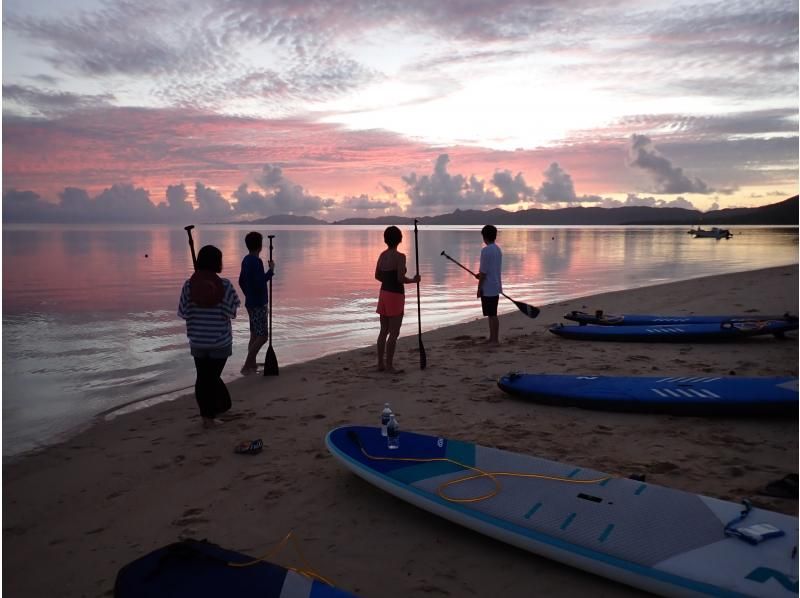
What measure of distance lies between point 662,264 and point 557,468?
30997 millimetres

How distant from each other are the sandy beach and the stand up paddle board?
557mm

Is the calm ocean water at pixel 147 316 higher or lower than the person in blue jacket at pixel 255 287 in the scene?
lower

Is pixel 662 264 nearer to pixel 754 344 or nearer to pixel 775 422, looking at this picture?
pixel 754 344

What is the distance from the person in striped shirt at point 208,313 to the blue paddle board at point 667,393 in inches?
132

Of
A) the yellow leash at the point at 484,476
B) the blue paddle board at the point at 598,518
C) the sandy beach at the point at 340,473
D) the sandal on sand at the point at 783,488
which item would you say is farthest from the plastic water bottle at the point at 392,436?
the sandal on sand at the point at 783,488

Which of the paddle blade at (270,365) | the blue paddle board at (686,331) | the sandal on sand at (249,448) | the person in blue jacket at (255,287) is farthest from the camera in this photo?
the blue paddle board at (686,331)

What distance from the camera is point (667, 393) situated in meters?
6.08

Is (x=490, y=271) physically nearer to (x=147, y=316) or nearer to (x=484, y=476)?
(x=484, y=476)

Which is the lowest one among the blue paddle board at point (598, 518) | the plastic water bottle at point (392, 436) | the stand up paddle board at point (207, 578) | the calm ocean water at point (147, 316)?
the calm ocean water at point (147, 316)

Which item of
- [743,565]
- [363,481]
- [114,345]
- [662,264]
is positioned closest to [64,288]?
[114,345]

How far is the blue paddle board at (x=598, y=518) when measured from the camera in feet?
9.98

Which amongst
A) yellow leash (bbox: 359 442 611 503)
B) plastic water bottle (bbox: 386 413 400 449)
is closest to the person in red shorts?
plastic water bottle (bbox: 386 413 400 449)

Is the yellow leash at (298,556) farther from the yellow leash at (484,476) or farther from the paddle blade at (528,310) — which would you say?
the paddle blade at (528,310)

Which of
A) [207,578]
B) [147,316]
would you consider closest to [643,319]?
[207,578]
